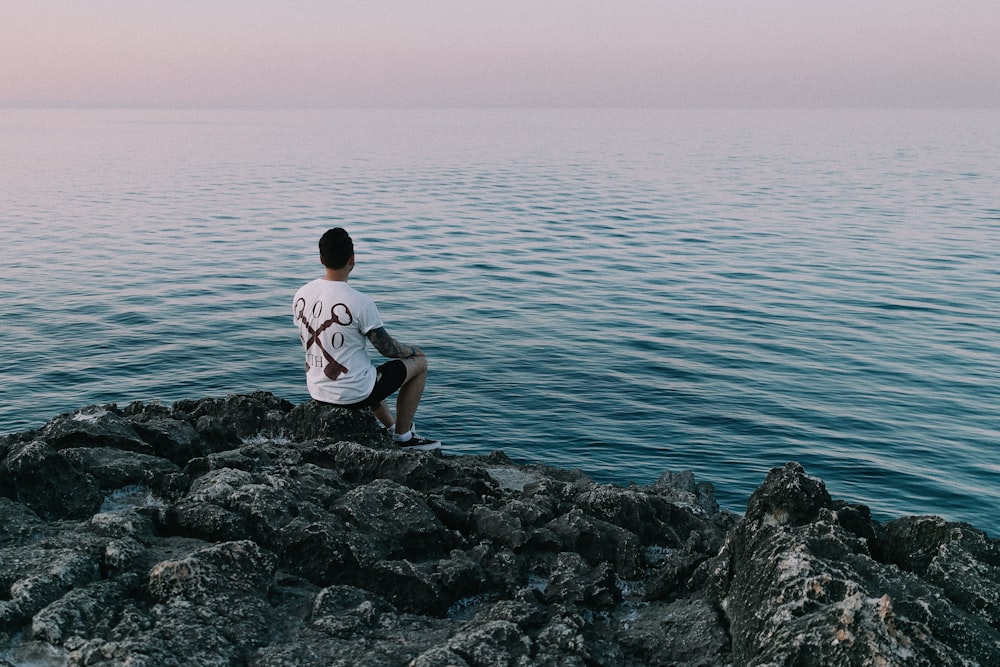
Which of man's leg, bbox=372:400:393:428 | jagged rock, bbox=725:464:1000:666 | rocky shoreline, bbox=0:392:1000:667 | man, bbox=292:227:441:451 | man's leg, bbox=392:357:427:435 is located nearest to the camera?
jagged rock, bbox=725:464:1000:666

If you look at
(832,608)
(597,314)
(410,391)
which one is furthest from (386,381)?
(597,314)

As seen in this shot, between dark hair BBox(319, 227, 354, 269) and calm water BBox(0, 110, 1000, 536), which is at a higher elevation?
dark hair BBox(319, 227, 354, 269)

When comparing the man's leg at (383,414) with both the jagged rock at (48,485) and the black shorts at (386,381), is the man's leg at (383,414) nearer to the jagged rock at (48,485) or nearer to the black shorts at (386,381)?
the black shorts at (386,381)

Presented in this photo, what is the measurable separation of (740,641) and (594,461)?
26.2 ft

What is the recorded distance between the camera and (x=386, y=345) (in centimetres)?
973

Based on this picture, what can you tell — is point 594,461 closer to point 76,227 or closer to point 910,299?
point 910,299

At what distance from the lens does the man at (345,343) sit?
9.47m

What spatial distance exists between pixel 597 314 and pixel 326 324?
43.4ft

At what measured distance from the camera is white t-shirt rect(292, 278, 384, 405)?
948cm

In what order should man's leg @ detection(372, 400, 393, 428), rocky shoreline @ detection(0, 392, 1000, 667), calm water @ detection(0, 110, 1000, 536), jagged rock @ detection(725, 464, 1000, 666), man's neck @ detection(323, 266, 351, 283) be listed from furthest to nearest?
1. calm water @ detection(0, 110, 1000, 536)
2. man's leg @ detection(372, 400, 393, 428)
3. man's neck @ detection(323, 266, 351, 283)
4. rocky shoreline @ detection(0, 392, 1000, 667)
5. jagged rock @ detection(725, 464, 1000, 666)

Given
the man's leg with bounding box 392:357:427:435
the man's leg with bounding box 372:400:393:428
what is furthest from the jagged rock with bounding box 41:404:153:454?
the man's leg with bounding box 392:357:427:435

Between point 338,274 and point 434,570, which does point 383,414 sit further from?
point 434,570

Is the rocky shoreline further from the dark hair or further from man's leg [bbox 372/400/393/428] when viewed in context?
the dark hair

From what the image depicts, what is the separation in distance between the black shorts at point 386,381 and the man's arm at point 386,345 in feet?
0.49
